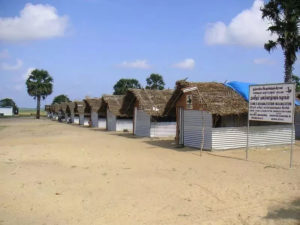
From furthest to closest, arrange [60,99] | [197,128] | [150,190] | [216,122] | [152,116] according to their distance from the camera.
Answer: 1. [60,99]
2. [152,116]
3. [197,128]
4. [216,122]
5. [150,190]

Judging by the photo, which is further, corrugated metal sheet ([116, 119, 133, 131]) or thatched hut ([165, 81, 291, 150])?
corrugated metal sheet ([116, 119, 133, 131])

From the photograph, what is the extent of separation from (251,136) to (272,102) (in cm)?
421

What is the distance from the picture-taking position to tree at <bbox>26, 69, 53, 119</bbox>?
63.0 metres

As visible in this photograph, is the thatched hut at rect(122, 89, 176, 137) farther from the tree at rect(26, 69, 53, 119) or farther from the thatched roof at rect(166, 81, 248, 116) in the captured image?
the tree at rect(26, 69, 53, 119)

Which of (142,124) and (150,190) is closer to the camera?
(150,190)

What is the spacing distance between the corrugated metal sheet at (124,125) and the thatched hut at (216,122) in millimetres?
14054

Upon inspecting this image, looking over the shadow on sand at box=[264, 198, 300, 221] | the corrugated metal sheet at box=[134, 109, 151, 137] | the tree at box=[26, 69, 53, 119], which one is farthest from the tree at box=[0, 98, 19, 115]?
the shadow on sand at box=[264, 198, 300, 221]

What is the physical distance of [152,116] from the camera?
77.0ft

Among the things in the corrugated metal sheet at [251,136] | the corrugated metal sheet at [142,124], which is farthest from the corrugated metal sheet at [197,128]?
the corrugated metal sheet at [142,124]

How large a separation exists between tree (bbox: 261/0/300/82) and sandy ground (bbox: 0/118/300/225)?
396 inches

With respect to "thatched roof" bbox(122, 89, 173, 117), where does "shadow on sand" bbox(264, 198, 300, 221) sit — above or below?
below

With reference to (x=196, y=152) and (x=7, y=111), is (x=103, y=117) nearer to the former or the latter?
(x=196, y=152)

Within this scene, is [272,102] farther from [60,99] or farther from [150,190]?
[60,99]

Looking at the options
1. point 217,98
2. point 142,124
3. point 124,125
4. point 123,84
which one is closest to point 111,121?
point 124,125
